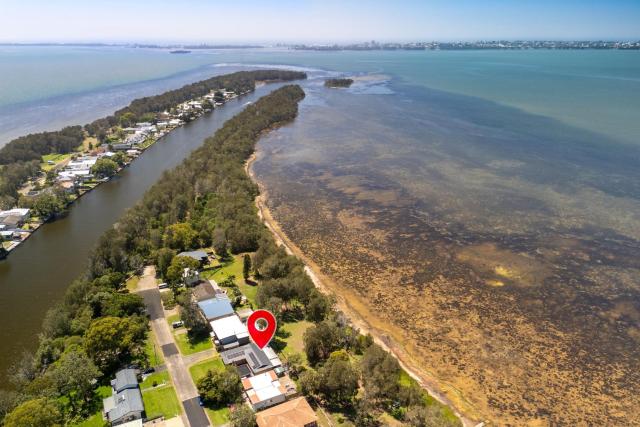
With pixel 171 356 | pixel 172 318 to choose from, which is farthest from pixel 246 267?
pixel 171 356

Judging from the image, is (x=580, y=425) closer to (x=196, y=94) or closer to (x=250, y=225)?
(x=250, y=225)

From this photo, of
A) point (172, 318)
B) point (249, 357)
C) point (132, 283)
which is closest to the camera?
point (249, 357)

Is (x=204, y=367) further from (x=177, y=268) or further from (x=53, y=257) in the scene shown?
(x=53, y=257)

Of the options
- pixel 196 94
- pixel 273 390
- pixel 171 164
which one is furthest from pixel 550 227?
pixel 196 94

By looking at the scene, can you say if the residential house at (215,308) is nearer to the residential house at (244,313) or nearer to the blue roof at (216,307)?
the blue roof at (216,307)

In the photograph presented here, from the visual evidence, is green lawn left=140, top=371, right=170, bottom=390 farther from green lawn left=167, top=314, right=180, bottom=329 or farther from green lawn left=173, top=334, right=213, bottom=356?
green lawn left=167, top=314, right=180, bottom=329

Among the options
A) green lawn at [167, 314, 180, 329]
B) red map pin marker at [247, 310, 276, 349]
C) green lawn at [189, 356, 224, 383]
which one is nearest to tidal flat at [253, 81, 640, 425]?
red map pin marker at [247, 310, 276, 349]

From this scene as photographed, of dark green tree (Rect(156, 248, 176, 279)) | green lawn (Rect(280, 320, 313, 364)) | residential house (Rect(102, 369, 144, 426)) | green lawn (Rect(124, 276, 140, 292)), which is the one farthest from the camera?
dark green tree (Rect(156, 248, 176, 279))

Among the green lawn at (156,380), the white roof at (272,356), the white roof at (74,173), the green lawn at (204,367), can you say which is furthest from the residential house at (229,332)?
the white roof at (74,173)

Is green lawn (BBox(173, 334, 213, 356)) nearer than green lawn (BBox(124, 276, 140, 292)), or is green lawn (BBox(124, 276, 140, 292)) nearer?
green lawn (BBox(173, 334, 213, 356))
